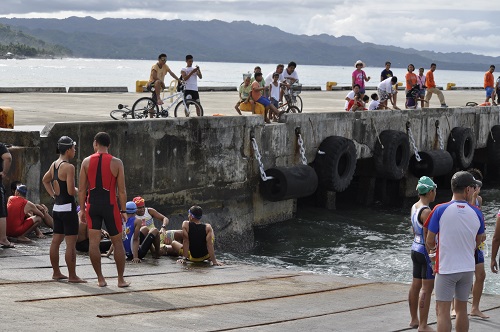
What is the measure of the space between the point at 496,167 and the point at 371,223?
36.2 ft

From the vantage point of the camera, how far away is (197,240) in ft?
44.5

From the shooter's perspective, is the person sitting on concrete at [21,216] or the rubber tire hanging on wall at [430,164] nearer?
the person sitting on concrete at [21,216]

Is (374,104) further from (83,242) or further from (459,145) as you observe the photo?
(83,242)

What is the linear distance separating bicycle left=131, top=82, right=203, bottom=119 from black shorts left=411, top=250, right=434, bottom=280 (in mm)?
10659

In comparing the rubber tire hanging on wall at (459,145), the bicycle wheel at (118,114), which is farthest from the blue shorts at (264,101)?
the rubber tire hanging on wall at (459,145)

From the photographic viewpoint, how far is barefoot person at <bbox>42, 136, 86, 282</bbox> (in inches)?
423

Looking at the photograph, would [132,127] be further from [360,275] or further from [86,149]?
[360,275]

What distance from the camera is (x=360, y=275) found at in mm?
17172

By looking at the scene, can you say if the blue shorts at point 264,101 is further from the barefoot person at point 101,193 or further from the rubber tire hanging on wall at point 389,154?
the barefoot person at point 101,193

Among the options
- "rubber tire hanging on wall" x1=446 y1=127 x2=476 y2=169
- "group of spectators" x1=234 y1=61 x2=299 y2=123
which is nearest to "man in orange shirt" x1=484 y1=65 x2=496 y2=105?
"rubber tire hanging on wall" x1=446 y1=127 x2=476 y2=169

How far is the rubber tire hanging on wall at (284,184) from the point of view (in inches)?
795

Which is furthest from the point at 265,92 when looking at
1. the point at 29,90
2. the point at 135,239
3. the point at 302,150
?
the point at 29,90

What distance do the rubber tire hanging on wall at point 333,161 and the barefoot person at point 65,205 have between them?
11944 millimetres

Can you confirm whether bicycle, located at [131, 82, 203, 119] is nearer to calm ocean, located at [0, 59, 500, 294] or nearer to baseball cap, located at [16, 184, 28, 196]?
calm ocean, located at [0, 59, 500, 294]
